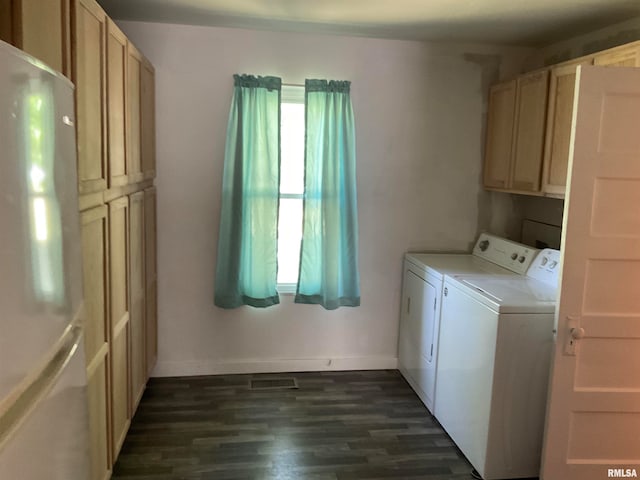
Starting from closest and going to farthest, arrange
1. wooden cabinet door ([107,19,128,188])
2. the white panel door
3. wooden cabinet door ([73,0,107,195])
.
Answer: wooden cabinet door ([73,0,107,195]) < the white panel door < wooden cabinet door ([107,19,128,188])

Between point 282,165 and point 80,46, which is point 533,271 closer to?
point 282,165

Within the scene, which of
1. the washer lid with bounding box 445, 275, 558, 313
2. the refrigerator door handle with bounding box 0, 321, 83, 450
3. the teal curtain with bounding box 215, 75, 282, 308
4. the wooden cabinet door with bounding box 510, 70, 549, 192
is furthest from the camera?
the teal curtain with bounding box 215, 75, 282, 308

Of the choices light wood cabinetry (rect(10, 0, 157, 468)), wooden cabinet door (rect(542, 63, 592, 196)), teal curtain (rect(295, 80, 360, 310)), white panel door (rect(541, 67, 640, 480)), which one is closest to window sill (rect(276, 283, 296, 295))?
teal curtain (rect(295, 80, 360, 310))

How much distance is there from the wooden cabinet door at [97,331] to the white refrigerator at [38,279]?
721mm

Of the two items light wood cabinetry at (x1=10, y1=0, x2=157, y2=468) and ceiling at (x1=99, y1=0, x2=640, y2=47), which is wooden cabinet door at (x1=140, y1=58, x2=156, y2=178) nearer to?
light wood cabinetry at (x1=10, y1=0, x2=157, y2=468)

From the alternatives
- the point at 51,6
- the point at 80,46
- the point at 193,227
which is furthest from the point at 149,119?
the point at 51,6

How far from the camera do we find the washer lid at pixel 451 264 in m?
3.26

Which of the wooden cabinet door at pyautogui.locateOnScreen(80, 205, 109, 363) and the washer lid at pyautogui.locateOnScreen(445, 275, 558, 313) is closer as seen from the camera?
the wooden cabinet door at pyautogui.locateOnScreen(80, 205, 109, 363)

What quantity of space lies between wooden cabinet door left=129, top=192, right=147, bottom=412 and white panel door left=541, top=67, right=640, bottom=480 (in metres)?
2.05

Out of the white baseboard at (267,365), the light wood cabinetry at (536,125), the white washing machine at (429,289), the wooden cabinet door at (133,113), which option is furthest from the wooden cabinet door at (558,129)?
the wooden cabinet door at (133,113)

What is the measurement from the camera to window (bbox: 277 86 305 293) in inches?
144

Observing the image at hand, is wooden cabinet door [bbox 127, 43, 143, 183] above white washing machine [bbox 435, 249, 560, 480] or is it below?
above

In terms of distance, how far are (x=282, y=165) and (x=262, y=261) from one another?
0.67m

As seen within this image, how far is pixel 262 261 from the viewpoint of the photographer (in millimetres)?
3572
